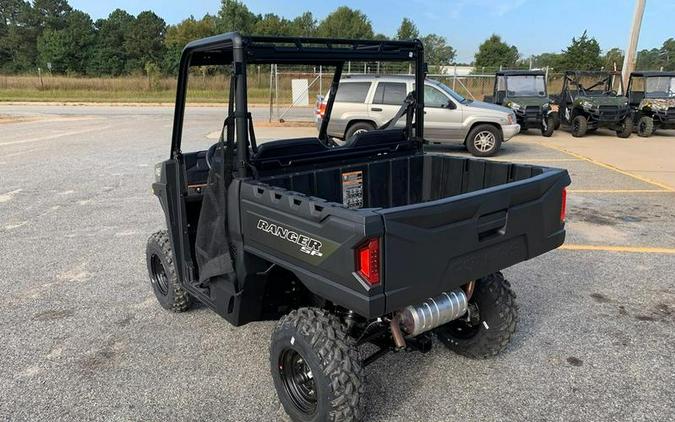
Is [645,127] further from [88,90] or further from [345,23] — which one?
[345,23]

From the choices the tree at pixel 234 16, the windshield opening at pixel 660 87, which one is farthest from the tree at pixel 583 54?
the tree at pixel 234 16

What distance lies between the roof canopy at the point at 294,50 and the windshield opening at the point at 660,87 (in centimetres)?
1537

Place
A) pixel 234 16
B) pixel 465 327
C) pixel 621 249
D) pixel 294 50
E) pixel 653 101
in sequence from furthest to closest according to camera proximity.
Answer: pixel 234 16
pixel 653 101
pixel 621 249
pixel 465 327
pixel 294 50

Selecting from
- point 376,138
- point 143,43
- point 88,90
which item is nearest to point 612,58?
point 88,90

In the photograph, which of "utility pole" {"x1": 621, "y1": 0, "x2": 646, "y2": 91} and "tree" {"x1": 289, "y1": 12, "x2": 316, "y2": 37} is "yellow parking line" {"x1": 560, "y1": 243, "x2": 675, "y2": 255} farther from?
"tree" {"x1": 289, "y1": 12, "x2": 316, "y2": 37}

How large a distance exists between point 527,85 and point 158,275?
14.6 m

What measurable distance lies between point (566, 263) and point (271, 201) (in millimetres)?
3710

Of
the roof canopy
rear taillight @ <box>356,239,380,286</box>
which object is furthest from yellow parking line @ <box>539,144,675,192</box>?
rear taillight @ <box>356,239,380,286</box>

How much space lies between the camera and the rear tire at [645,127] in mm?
15627

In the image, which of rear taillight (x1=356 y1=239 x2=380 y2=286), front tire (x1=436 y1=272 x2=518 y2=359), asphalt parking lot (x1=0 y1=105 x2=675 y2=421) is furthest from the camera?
front tire (x1=436 y1=272 x2=518 y2=359)

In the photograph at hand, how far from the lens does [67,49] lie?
62875 mm

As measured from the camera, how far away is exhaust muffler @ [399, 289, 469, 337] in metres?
2.71

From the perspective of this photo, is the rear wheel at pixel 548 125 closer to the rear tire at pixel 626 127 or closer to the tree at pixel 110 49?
the rear tire at pixel 626 127

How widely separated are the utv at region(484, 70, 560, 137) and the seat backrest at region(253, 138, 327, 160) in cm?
1334
